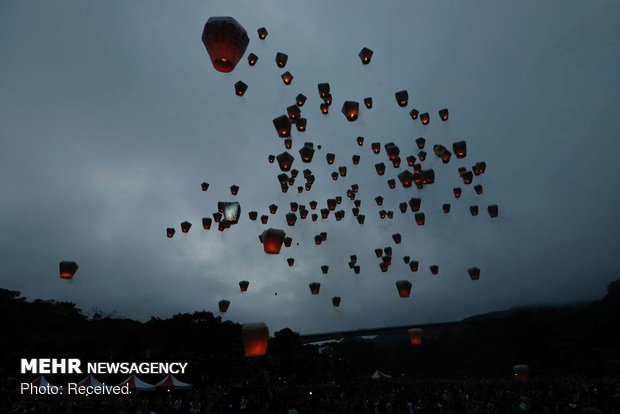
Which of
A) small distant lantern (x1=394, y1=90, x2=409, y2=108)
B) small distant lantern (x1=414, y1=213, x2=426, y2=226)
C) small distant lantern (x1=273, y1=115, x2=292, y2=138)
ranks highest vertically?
small distant lantern (x1=394, y1=90, x2=409, y2=108)

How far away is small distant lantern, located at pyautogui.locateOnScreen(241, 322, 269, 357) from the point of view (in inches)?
490

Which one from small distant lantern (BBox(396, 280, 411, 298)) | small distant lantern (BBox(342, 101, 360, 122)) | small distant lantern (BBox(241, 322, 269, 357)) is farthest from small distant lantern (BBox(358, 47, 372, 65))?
small distant lantern (BBox(241, 322, 269, 357))

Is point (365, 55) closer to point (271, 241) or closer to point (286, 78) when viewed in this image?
point (286, 78)

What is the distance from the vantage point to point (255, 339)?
12461mm

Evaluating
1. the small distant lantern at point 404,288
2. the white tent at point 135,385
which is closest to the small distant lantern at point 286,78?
the small distant lantern at point 404,288

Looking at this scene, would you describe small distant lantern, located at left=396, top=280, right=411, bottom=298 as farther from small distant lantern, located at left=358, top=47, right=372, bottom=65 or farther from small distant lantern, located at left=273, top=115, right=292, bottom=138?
small distant lantern, located at left=358, top=47, right=372, bottom=65

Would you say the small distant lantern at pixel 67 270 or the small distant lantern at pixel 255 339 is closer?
the small distant lantern at pixel 255 339

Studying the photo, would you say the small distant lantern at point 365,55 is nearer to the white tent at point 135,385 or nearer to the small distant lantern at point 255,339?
the small distant lantern at point 255,339

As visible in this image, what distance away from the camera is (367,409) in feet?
51.8

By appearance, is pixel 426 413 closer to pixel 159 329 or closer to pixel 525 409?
pixel 525 409

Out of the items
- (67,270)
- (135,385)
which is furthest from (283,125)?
(67,270)

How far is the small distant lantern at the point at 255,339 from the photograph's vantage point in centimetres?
1245

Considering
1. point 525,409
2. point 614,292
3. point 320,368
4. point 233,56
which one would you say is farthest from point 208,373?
point 614,292

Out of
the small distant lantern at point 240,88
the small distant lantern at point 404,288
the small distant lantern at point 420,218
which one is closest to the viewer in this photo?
the small distant lantern at point 240,88
